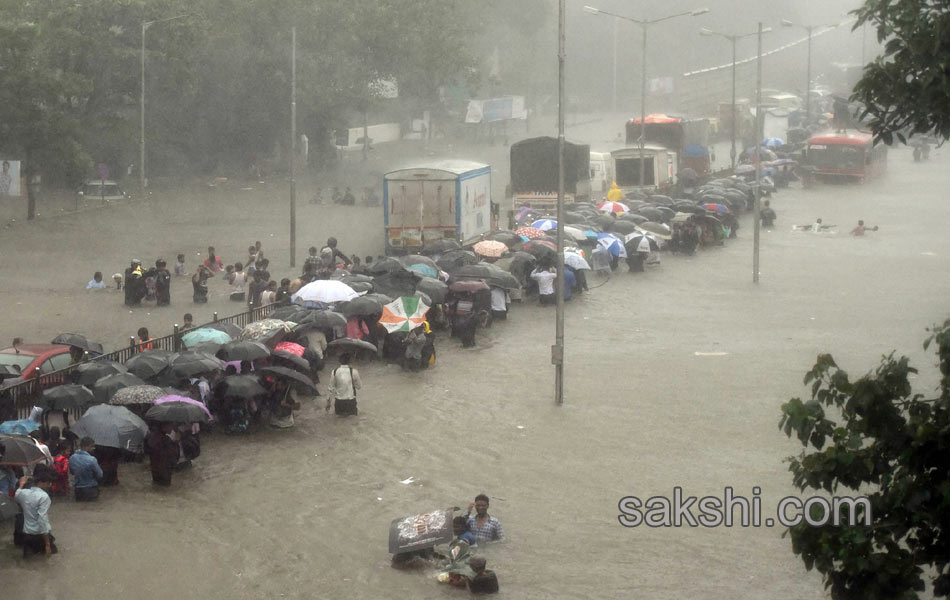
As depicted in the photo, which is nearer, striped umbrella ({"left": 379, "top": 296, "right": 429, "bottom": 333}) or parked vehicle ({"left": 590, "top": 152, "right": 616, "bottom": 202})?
striped umbrella ({"left": 379, "top": 296, "right": 429, "bottom": 333})

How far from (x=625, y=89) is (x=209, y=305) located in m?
79.6

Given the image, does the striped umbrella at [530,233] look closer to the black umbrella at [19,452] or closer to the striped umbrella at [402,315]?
the striped umbrella at [402,315]

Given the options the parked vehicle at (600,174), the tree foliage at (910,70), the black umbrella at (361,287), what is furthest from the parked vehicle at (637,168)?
the tree foliage at (910,70)

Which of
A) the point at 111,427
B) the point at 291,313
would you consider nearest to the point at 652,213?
the point at 291,313

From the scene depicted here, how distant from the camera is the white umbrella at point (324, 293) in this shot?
21.0 m

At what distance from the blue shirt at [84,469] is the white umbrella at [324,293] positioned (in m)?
7.90

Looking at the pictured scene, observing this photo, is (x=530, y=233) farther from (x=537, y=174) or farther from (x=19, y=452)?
(x=19, y=452)

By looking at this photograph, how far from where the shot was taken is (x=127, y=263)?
32.8 metres

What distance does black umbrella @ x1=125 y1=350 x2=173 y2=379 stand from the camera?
16078 millimetres

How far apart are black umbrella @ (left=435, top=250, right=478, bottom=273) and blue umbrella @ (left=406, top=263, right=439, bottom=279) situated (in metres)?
1.43

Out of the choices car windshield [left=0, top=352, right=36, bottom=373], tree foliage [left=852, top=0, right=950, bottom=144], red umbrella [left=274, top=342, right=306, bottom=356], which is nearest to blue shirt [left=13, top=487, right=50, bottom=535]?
car windshield [left=0, top=352, right=36, bottom=373]

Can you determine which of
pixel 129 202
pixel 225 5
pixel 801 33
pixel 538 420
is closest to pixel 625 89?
pixel 801 33

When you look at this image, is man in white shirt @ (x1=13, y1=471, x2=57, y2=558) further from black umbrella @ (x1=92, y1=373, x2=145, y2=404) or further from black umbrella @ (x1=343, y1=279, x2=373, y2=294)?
black umbrella @ (x1=343, y1=279, x2=373, y2=294)

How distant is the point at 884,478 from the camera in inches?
269
